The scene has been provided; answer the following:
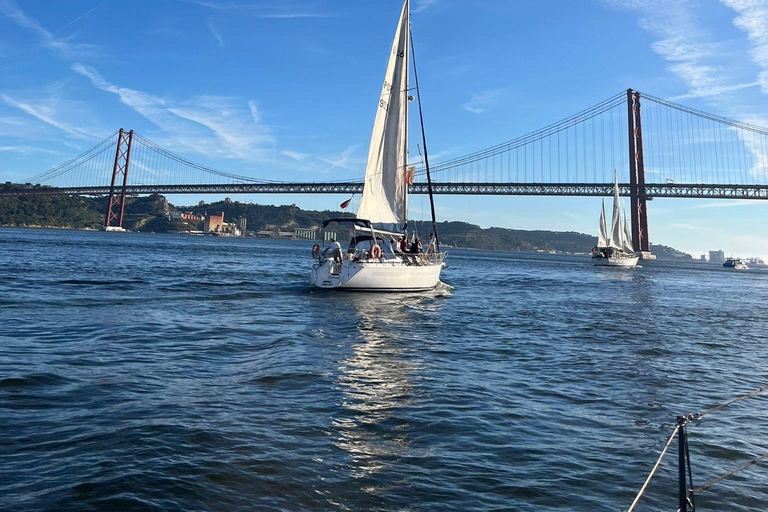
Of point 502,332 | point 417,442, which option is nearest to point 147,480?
point 417,442

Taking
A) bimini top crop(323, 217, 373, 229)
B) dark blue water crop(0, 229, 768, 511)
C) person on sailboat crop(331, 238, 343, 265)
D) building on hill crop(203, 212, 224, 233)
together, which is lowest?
dark blue water crop(0, 229, 768, 511)

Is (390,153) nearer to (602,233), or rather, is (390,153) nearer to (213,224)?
(602,233)

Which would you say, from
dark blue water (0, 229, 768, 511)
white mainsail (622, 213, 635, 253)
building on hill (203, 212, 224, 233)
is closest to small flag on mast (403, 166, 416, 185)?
dark blue water (0, 229, 768, 511)

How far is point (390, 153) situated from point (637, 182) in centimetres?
7028

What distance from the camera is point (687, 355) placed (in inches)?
375

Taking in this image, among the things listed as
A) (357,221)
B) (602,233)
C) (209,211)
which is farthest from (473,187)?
(209,211)

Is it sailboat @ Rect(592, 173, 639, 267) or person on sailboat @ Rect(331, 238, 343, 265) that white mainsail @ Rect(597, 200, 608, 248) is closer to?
sailboat @ Rect(592, 173, 639, 267)

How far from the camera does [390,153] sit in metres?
18.6

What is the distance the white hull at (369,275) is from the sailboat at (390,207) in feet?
0.11

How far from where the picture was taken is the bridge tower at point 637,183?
244 ft

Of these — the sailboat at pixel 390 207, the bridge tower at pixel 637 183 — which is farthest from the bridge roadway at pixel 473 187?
the sailboat at pixel 390 207

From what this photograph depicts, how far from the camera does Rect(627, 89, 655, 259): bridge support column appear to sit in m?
74.4

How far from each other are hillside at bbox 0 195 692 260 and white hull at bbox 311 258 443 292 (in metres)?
74.3

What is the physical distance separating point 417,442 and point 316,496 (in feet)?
4.30
